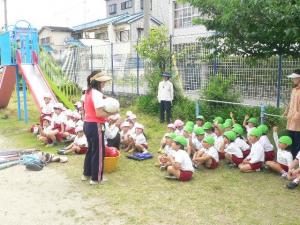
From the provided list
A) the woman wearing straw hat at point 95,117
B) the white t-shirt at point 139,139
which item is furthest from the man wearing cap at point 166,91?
the woman wearing straw hat at point 95,117

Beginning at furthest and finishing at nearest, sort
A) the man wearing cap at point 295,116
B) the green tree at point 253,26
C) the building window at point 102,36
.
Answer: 1. the building window at point 102,36
2. the man wearing cap at point 295,116
3. the green tree at point 253,26

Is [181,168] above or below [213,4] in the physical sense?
below

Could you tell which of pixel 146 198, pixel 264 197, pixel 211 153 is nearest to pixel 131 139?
pixel 211 153

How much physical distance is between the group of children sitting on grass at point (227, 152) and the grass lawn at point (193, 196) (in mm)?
164

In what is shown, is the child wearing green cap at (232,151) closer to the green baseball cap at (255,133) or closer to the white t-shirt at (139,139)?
the green baseball cap at (255,133)

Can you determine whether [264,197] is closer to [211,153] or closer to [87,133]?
[211,153]

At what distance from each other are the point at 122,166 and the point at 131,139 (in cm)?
126

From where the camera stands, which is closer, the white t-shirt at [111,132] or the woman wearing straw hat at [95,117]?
the woman wearing straw hat at [95,117]

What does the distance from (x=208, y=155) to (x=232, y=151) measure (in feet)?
1.55

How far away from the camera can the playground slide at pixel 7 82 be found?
540 inches

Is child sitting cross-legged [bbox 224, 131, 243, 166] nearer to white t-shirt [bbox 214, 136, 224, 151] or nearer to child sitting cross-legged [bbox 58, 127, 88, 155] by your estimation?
white t-shirt [bbox 214, 136, 224, 151]

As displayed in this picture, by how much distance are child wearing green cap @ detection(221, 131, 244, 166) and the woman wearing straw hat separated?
247cm

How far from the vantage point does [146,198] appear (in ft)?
18.8

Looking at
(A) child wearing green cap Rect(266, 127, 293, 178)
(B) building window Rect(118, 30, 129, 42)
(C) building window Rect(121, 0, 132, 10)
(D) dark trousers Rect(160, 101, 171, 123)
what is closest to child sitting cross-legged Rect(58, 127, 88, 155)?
(D) dark trousers Rect(160, 101, 171, 123)
